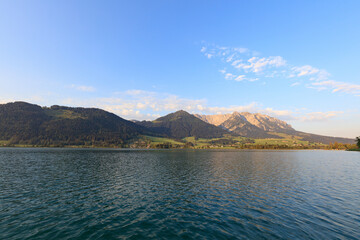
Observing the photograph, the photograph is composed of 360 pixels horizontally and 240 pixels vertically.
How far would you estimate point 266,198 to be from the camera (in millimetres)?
35312

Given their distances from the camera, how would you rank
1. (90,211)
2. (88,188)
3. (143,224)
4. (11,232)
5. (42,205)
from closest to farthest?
(11,232)
(143,224)
(90,211)
(42,205)
(88,188)

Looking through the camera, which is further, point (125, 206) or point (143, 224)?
point (125, 206)

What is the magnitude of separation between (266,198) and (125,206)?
94.8 feet

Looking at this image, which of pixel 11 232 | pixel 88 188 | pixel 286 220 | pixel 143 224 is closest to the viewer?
pixel 11 232

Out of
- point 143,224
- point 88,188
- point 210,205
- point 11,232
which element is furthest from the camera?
point 88,188

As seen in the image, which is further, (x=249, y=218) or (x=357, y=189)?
(x=357, y=189)

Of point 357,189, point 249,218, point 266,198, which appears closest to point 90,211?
point 249,218

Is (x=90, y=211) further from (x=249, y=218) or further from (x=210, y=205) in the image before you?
(x=249, y=218)

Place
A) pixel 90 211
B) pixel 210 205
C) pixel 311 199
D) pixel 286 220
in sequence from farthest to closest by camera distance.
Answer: pixel 311 199
pixel 210 205
pixel 90 211
pixel 286 220

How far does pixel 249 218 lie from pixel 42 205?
114 feet

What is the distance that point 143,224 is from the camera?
22734 millimetres

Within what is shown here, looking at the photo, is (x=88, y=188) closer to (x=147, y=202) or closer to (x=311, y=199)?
(x=147, y=202)

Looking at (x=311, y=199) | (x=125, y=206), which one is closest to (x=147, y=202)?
(x=125, y=206)

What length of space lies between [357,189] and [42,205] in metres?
72.1
